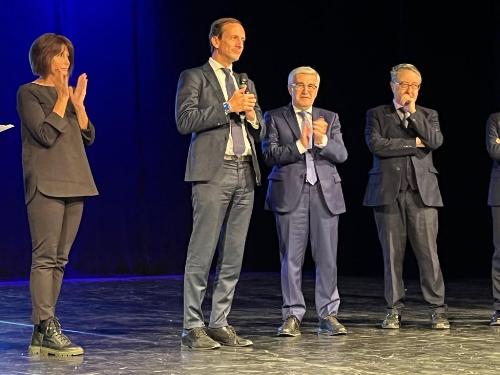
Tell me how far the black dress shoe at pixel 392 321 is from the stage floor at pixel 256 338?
0.05 m

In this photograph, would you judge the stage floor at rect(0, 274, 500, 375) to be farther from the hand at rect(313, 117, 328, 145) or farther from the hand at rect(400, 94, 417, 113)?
the hand at rect(400, 94, 417, 113)

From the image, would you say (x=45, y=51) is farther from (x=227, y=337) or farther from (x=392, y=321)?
(x=392, y=321)

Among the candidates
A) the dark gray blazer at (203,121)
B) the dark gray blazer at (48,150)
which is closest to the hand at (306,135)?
the dark gray blazer at (203,121)

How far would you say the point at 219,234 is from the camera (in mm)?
4559

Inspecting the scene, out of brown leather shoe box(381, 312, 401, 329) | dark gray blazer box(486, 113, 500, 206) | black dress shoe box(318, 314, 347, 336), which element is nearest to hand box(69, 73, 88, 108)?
black dress shoe box(318, 314, 347, 336)

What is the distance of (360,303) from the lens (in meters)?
6.36

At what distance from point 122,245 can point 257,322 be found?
288 cm

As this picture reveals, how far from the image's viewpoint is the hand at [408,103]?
5.19 metres

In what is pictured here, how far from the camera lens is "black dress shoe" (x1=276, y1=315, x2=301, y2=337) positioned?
4812 mm

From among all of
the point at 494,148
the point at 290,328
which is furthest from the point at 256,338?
the point at 494,148

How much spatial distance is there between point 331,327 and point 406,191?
2.78 feet

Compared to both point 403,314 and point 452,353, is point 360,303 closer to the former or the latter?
point 403,314

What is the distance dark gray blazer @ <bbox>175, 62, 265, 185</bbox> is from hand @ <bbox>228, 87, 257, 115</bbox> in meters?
0.06

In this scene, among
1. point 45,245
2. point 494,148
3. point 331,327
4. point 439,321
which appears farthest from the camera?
point 494,148
